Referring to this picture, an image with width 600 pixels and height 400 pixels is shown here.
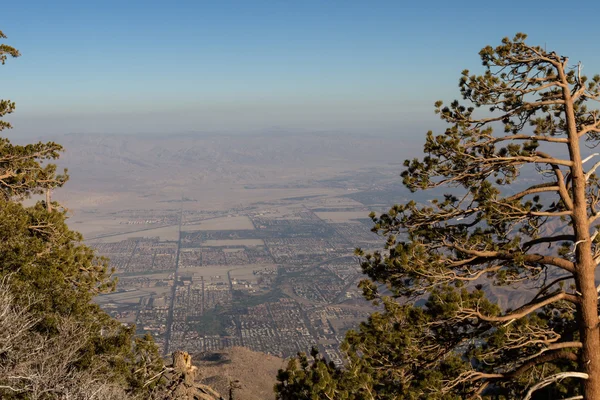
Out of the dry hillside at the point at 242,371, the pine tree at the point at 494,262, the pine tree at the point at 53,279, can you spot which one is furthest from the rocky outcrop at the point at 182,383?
the dry hillside at the point at 242,371

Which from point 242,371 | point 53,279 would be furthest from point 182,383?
point 242,371

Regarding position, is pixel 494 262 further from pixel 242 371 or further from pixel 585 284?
pixel 242 371

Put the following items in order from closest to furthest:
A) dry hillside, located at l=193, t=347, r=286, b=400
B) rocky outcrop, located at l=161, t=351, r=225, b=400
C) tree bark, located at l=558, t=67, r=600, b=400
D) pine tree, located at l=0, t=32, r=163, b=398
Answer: tree bark, located at l=558, t=67, r=600, b=400 → rocky outcrop, located at l=161, t=351, r=225, b=400 → pine tree, located at l=0, t=32, r=163, b=398 → dry hillside, located at l=193, t=347, r=286, b=400

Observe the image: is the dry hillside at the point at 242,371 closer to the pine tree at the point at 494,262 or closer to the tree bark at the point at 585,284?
the pine tree at the point at 494,262

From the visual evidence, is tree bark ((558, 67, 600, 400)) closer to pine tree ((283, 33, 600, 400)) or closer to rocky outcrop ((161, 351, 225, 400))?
pine tree ((283, 33, 600, 400))

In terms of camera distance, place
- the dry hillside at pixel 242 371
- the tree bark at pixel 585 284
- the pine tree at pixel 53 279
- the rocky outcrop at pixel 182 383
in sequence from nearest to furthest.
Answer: the tree bark at pixel 585 284
the rocky outcrop at pixel 182 383
the pine tree at pixel 53 279
the dry hillside at pixel 242 371

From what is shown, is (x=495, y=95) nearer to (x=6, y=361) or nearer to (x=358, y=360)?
(x=358, y=360)

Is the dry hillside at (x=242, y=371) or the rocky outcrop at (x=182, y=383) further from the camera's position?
the dry hillside at (x=242, y=371)

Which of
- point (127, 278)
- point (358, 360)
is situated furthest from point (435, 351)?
point (127, 278)

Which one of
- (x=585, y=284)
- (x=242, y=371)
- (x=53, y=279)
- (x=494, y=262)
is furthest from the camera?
(x=242, y=371)

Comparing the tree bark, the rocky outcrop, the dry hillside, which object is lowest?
the dry hillside

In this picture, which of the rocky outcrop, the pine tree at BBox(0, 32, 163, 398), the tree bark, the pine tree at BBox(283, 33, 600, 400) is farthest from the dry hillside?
the tree bark
